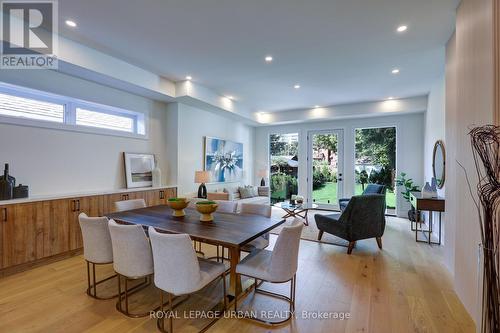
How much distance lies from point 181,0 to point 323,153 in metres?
5.85

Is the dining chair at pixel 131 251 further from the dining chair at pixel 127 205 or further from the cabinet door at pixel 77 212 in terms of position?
the cabinet door at pixel 77 212

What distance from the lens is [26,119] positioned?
10.6 ft

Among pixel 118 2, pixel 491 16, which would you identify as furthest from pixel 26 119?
pixel 491 16

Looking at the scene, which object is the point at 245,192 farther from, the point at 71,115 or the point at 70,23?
the point at 70,23

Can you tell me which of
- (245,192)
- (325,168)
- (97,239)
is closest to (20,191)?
(97,239)

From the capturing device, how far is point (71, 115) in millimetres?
3775

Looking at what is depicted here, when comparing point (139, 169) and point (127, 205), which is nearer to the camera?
point (127, 205)

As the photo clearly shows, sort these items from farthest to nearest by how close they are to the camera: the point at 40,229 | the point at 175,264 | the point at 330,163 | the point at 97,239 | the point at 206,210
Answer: the point at 330,163 < the point at 40,229 < the point at 206,210 < the point at 97,239 < the point at 175,264

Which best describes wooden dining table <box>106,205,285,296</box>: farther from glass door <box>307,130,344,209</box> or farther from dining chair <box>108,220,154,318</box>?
glass door <box>307,130,344,209</box>

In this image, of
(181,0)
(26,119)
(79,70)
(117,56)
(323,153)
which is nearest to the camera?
(181,0)

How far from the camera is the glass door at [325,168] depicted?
7012 millimetres

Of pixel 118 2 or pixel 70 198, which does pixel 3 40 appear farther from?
pixel 70 198

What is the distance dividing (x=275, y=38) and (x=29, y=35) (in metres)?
3.08

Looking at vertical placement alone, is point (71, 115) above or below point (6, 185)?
above
